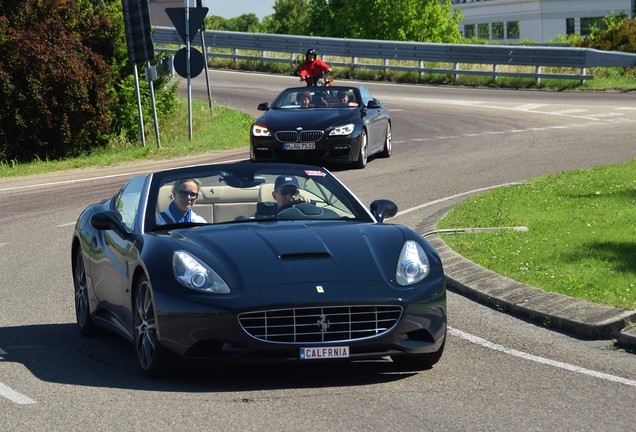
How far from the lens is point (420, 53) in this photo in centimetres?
4847

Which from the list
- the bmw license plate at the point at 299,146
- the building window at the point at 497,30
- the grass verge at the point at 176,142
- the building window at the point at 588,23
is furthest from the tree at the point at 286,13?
the bmw license plate at the point at 299,146

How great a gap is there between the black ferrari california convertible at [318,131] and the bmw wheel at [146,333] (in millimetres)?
14008

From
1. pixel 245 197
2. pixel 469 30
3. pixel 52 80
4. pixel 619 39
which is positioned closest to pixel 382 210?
pixel 245 197

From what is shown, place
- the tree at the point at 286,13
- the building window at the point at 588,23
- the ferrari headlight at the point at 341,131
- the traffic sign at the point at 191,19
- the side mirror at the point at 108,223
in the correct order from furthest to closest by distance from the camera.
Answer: the tree at the point at 286,13, the building window at the point at 588,23, the traffic sign at the point at 191,19, the ferrari headlight at the point at 341,131, the side mirror at the point at 108,223

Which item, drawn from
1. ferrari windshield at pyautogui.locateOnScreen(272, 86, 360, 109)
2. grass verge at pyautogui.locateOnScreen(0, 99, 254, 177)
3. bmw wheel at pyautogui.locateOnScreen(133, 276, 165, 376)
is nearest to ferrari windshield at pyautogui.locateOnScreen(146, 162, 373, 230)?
bmw wheel at pyautogui.locateOnScreen(133, 276, 165, 376)

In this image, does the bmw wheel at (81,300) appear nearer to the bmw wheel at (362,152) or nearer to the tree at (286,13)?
the bmw wheel at (362,152)

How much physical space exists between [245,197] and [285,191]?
0.28 meters

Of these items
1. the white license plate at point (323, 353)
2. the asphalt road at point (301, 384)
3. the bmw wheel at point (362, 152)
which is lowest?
the bmw wheel at point (362, 152)

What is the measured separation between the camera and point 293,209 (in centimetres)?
923

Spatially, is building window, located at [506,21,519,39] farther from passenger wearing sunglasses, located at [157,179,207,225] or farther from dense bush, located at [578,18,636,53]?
passenger wearing sunglasses, located at [157,179,207,225]

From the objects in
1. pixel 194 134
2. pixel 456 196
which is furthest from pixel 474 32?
pixel 456 196

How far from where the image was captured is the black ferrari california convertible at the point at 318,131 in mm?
22453

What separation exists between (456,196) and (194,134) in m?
14.7

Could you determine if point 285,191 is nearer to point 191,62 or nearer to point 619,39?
point 191,62
